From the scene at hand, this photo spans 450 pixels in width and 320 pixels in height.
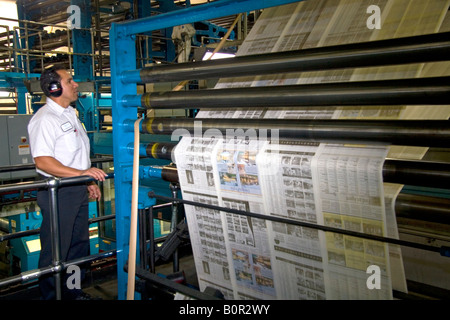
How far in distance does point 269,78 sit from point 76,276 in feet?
5.42

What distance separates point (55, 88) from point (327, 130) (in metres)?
1.91

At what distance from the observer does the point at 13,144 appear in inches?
249

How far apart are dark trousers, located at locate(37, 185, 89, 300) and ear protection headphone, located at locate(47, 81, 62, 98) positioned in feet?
2.03

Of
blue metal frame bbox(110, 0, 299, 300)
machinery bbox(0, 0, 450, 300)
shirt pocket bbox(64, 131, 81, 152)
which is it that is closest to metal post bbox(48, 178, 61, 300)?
machinery bbox(0, 0, 450, 300)

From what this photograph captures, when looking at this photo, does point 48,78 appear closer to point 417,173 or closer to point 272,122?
point 272,122

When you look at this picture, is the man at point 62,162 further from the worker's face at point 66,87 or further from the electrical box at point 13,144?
the electrical box at point 13,144

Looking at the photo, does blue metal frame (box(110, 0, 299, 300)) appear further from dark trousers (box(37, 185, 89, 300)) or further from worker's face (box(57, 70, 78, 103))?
worker's face (box(57, 70, 78, 103))

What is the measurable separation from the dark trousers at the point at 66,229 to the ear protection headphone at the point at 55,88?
2.03 ft

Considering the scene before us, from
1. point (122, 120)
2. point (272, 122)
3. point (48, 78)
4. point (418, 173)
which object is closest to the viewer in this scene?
point (418, 173)

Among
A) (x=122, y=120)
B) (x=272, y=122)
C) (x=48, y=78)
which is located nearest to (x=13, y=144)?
(x=48, y=78)

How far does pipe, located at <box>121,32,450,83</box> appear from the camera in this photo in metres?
1.14

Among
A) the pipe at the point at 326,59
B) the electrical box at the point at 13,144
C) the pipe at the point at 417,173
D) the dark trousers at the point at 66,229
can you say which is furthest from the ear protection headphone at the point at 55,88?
the electrical box at the point at 13,144

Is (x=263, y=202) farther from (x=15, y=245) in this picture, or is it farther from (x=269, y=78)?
(x=15, y=245)

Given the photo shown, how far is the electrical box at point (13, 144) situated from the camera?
6.21 m
